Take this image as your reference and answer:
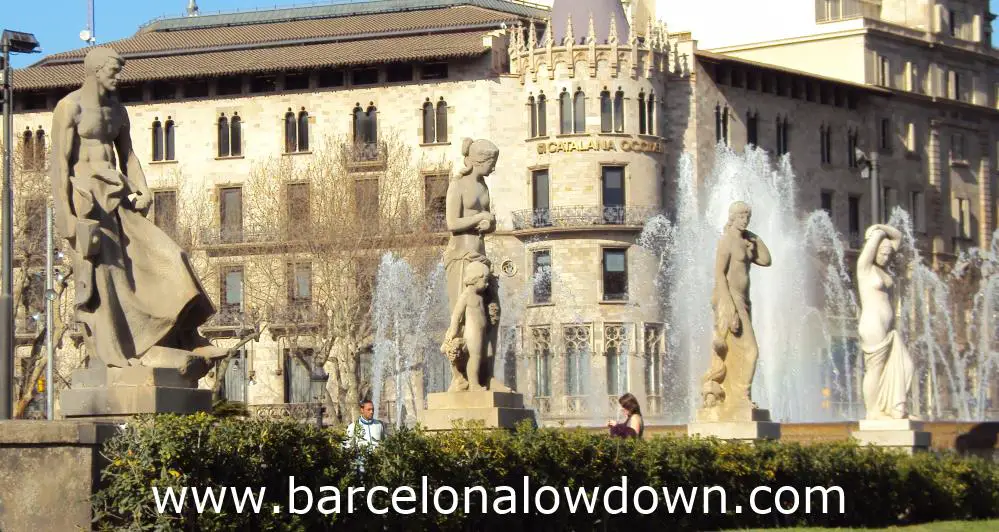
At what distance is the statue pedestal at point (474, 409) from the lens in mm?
21719

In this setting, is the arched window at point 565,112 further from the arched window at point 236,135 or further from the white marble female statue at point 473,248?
the white marble female statue at point 473,248

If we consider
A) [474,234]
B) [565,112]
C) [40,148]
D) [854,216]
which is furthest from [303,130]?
[474,234]

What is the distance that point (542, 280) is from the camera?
76188mm

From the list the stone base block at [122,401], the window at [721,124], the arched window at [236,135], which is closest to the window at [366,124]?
the arched window at [236,135]

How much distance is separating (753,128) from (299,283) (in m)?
18.4

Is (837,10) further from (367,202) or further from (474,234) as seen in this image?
(474,234)

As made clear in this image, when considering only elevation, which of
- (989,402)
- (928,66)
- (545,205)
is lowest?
(989,402)

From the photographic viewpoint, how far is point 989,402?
8906cm

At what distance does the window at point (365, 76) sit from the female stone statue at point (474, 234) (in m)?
57.4

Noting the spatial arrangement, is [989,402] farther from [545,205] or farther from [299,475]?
[299,475]

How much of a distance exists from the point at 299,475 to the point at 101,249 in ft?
7.58

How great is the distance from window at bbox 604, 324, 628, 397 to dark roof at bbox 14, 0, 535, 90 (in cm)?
1149

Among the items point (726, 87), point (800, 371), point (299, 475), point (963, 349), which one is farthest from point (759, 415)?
point (963, 349)

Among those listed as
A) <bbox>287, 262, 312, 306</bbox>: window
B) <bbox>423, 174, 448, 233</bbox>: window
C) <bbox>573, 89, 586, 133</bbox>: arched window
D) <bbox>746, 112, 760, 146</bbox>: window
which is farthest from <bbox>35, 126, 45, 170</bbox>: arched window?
<bbox>746, 112, 760, 146</bbox>: window
